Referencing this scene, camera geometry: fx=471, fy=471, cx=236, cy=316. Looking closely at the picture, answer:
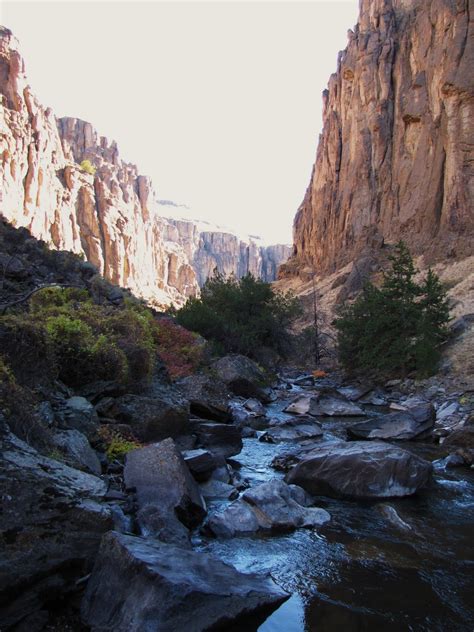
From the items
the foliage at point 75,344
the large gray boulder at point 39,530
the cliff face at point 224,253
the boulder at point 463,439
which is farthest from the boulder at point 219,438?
the cliff face at point 224,253

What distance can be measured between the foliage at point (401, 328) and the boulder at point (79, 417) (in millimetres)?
16190

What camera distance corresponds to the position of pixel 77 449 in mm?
5848

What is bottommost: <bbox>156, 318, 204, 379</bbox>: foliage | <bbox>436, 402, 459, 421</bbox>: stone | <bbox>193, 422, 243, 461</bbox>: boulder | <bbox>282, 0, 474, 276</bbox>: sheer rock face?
<bbox>436, 402, 459, 421</bbox>: stone

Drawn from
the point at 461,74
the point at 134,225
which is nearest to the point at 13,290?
the point at 461,74

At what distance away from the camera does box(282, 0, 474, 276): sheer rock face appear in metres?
39.3

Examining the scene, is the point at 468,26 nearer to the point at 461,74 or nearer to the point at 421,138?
the point at 461,74

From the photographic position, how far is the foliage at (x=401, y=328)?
20.5 m

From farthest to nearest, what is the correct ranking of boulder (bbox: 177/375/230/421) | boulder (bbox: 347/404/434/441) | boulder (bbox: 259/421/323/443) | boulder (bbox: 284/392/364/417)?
boulder (bbox: 284/392/364/417) < boulder (bbox: 347/404/434/441) < boulder (bbox: 259/421/323/443) < boulder (bbox: 177/375/230/421)

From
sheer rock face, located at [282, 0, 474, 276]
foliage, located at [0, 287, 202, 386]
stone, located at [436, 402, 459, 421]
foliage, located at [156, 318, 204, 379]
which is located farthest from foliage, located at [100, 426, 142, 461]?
sheer rock face, located at [282, 0, 474, 276]

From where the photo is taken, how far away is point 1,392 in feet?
15.6

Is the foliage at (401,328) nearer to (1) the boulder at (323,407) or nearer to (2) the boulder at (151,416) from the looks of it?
(1) the boulder at (323,407)

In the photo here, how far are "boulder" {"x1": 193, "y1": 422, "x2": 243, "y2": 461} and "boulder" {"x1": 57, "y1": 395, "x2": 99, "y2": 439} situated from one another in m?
2.71

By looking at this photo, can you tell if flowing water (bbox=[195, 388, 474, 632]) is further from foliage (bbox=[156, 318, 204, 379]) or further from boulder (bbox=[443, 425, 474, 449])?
foliage (bbox=[156, 318, 204, 379])

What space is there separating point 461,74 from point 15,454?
45199 mm
